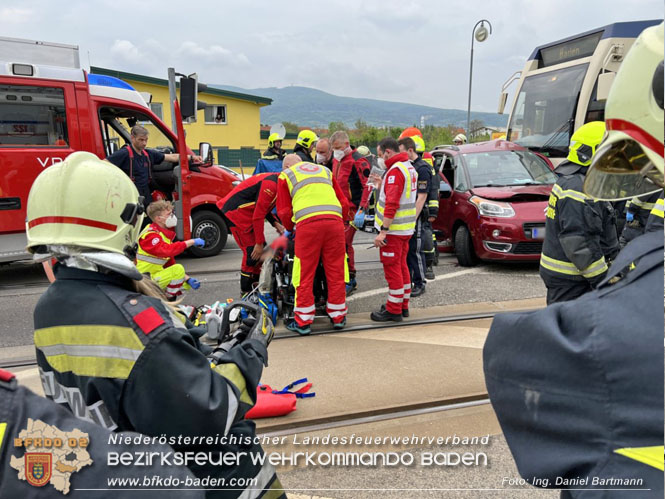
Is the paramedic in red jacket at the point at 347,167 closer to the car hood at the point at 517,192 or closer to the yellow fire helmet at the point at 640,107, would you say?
the car hood at the point at 517,192

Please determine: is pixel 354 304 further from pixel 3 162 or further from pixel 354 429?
pixel 3 162

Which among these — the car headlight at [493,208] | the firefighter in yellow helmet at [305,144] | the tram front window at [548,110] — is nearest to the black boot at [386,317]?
the firefighter in yellow helmet at [305,144]

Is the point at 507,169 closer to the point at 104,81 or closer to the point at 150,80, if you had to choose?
the point at 104,81

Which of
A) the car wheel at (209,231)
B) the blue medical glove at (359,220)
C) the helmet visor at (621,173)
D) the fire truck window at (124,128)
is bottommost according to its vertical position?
the car wheel at (209,231)

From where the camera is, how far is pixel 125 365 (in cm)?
129

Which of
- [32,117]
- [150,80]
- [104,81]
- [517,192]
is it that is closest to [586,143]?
[517,192]

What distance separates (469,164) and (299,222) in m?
4.29

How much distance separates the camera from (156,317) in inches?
52.1

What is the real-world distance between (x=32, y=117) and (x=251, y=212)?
3.42 meters

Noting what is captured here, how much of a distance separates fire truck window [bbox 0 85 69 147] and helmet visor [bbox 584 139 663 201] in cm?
692

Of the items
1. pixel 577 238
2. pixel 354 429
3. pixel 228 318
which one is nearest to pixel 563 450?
pixel 228 318

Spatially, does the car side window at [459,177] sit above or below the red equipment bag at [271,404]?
above

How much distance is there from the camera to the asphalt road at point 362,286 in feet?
18.3

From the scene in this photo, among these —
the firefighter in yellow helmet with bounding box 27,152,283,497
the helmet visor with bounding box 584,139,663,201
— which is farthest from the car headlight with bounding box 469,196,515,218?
the firefighter in yellow helmet with bounding box 27,152,283,497
